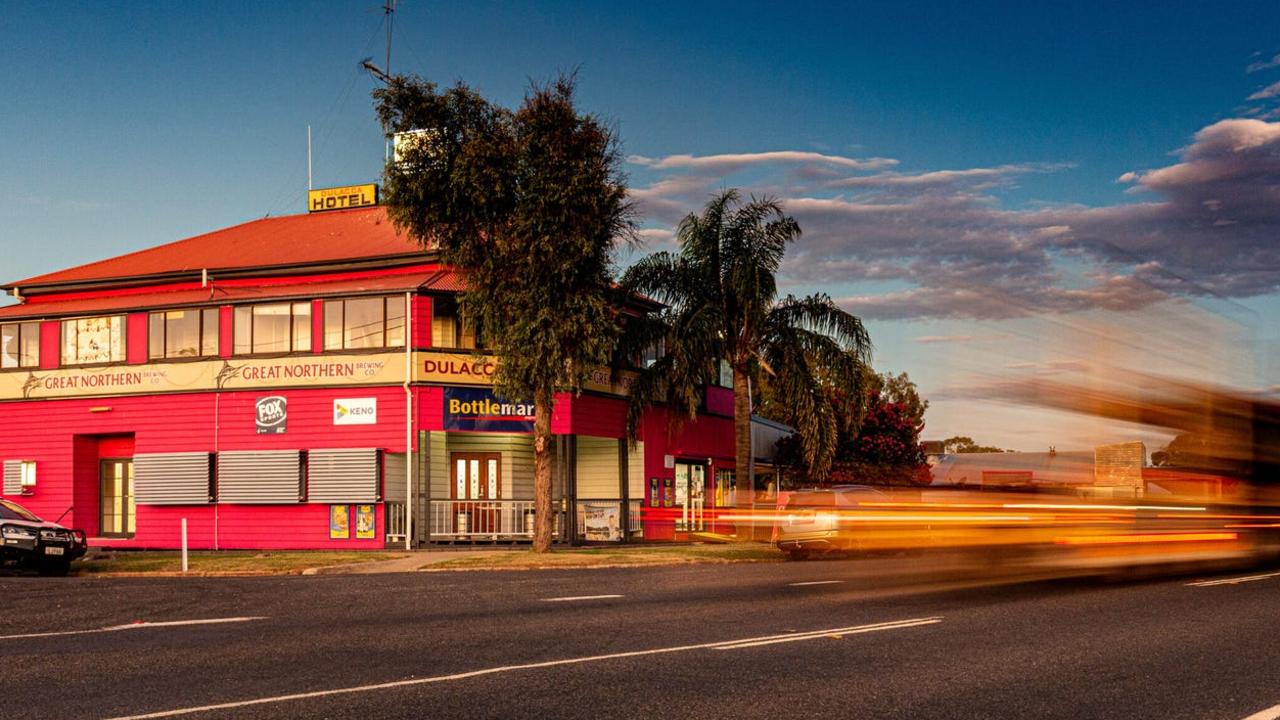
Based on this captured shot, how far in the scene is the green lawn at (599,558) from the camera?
23.5 metres

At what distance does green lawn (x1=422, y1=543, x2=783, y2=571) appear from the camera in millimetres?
23516

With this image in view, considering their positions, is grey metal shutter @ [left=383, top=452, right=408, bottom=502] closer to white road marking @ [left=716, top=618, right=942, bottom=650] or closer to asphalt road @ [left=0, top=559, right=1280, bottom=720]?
asphalt road @ [left=0, top=559, right=1280, bottom=720]

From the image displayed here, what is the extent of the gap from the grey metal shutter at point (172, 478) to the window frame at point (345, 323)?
14.7 feet

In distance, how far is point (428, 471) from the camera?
1193 inches

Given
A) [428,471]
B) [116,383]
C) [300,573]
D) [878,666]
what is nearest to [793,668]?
[878,666]

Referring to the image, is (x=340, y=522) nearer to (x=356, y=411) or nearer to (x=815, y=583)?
(x=356, y=411)

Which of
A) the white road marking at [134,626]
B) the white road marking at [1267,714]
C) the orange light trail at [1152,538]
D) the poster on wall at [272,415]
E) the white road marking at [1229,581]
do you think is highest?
the poster on wall at [272,415]

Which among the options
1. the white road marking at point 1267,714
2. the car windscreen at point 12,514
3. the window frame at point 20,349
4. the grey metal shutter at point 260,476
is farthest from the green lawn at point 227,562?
the white road marking at point 1267,714

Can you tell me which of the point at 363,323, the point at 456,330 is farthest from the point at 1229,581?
the point at 363,323

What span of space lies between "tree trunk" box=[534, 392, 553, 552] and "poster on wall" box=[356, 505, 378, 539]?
18.5ft

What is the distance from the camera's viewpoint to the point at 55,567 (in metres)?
21.8

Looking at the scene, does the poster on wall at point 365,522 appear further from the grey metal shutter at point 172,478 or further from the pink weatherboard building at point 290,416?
the grey metal shutter at point 172,478

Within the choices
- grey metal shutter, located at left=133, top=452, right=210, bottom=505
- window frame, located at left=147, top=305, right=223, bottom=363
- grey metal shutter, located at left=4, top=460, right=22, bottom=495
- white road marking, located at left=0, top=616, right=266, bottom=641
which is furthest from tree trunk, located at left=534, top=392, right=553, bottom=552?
grey metal shutter, located at left=4, top=460, right=22, bottom=495

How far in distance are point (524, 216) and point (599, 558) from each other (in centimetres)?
730
